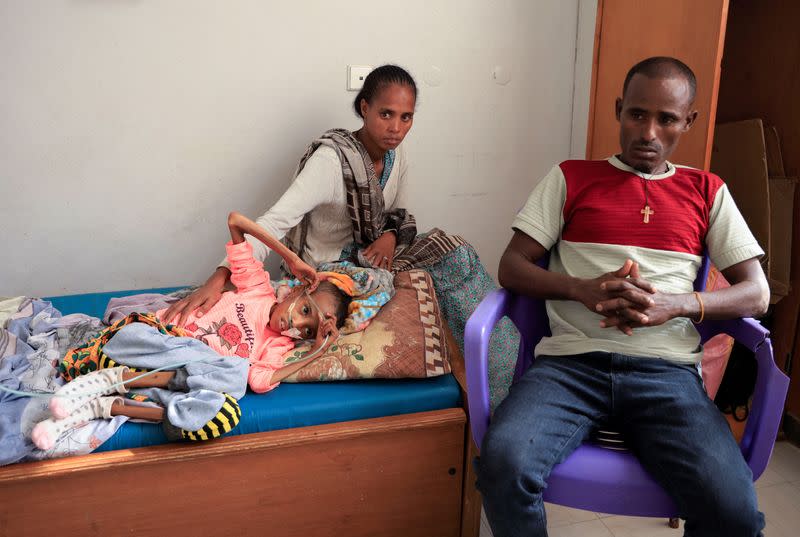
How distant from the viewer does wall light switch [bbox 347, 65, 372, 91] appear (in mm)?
2367

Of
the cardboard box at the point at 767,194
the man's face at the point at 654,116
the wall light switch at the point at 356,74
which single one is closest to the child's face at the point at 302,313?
the man's face at the point at 654,116

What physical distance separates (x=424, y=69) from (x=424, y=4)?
0.24 meters

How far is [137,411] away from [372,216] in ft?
3.37

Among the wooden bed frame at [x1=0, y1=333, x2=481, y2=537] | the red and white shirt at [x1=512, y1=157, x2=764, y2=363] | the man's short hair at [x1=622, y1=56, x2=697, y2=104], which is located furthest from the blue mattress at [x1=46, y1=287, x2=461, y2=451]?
the man's short hair at [x1=622, y1=56, x2=697, y2=104]

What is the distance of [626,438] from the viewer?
4.33ft

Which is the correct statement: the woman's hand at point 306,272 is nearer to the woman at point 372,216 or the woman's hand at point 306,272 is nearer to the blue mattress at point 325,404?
the woman at point 372,216

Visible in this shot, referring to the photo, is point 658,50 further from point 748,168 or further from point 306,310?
point 306,310

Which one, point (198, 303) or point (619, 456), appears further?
point (198, 303)

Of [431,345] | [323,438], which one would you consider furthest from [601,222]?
[323,438]

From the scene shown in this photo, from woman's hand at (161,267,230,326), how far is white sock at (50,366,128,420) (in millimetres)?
268

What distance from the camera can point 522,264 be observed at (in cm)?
150

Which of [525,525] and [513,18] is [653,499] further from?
[513,18]

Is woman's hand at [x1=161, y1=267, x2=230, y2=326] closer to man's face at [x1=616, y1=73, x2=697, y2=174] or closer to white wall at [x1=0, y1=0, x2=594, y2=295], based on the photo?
white wall at [x1=0, y1=0, x2=594, y2=295]

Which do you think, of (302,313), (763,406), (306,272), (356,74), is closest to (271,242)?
(306,272)
